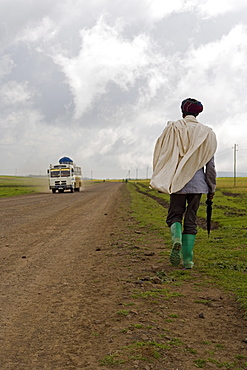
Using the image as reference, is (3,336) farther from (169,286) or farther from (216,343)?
(169,286)

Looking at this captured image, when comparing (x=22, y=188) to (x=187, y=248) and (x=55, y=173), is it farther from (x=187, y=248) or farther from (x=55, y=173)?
(x=187, y=248)

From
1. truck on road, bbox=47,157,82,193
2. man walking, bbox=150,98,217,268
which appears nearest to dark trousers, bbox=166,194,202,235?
man walking, bbox=150,98,217,268

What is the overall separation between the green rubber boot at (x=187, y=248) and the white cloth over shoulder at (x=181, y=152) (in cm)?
77

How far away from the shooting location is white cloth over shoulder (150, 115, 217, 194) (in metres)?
5.79

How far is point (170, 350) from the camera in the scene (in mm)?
3098

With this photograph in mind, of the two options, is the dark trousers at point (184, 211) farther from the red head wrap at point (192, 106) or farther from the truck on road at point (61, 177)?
the truck on road at point (61, 177)

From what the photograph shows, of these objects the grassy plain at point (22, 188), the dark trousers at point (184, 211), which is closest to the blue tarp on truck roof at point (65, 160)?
the grassy plain at point (22, 188)

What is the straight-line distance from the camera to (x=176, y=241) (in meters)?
5.68

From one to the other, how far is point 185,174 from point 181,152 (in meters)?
0.38

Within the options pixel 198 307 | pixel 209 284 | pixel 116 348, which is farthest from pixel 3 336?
pixel 209 284

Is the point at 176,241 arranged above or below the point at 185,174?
below

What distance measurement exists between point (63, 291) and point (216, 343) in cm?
221

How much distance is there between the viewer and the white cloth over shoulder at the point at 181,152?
579 centimetres

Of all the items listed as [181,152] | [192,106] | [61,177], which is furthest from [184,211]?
[61,177]
